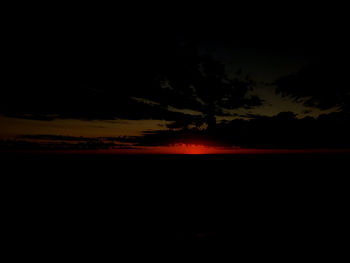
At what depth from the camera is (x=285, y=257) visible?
180 inches

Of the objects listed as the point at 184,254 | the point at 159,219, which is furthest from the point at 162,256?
the point at 159,219

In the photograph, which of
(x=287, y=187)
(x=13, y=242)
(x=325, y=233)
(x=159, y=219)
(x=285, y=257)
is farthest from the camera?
(x=287, y=187)

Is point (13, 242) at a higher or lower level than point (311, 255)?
lower

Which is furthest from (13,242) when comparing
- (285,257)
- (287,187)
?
(287,187)

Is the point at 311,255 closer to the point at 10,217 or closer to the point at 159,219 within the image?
the point at 159,219

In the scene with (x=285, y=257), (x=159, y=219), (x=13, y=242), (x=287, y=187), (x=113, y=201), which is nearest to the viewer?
(x=285, y=257)

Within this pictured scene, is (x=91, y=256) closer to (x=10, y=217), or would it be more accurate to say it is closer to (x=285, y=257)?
(x=285, y=257)

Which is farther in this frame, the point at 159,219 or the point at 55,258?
the point at 159,219

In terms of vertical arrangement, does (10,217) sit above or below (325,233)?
below

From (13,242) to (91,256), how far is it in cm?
224

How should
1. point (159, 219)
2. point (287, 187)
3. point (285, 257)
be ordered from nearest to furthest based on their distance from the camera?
point (285, 257) → point (159, 219) → point (287, 187)

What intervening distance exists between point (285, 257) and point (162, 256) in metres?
2.49

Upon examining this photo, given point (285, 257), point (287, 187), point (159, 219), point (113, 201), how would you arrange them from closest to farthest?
point (285, 257) < point (159, 219) < point (113, 201) < point (287, 187)

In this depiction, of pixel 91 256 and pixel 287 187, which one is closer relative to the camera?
pixel 91 256
